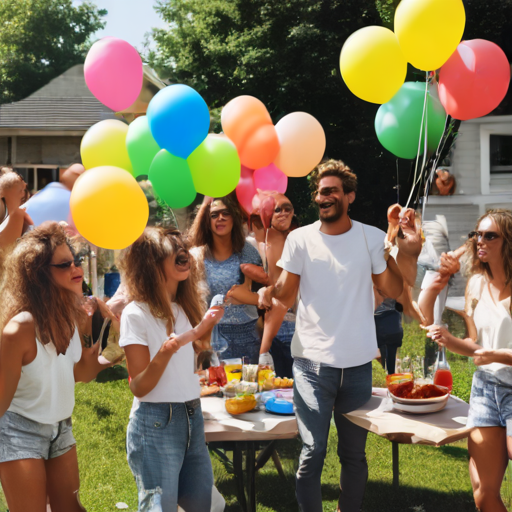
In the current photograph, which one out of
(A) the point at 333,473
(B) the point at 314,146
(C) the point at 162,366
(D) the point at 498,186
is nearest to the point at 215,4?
(D) the point at 498,186

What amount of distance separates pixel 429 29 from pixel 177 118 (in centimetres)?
127

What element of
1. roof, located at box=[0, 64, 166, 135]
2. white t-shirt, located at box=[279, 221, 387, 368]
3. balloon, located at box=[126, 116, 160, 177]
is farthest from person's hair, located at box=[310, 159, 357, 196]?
roof, located at box=[0, 64, 166, 135]

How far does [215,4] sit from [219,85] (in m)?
1.88

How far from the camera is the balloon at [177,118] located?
310 centimetres

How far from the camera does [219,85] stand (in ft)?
39.8

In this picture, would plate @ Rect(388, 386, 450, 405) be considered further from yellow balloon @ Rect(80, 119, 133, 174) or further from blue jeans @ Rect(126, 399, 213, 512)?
yellow balloon @ Rect(80, 119, 133, 174)

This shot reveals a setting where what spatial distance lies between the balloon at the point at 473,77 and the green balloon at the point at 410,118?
0.10 metres

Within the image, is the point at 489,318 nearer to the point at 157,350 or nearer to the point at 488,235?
the point at 488,235

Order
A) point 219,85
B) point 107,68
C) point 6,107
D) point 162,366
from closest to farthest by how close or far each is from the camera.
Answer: point 162,366 → point 107,68 → point 219,85 → point 6,107

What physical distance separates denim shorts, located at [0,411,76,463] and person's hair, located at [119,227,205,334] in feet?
1.60

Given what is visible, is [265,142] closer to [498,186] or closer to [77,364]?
[77,364]

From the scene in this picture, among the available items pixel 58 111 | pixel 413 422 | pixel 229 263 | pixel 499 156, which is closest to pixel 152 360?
pixel 413 422

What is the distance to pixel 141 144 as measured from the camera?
341cm

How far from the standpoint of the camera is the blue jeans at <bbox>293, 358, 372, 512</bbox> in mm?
2551
